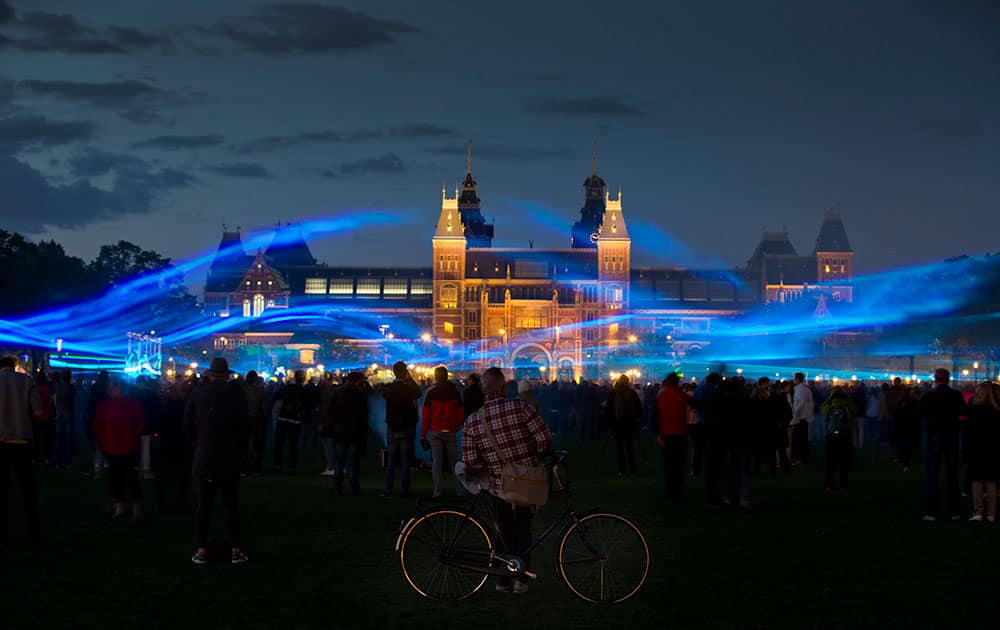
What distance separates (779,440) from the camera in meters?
24.0

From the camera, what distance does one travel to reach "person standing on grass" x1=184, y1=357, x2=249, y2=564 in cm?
1229

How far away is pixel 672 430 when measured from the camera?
18484mm

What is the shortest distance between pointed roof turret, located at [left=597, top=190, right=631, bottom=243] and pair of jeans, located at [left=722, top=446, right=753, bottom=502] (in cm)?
15934

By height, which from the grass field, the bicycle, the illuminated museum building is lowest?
the grass field

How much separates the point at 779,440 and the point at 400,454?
7.87m

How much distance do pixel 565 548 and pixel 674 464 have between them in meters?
8.59

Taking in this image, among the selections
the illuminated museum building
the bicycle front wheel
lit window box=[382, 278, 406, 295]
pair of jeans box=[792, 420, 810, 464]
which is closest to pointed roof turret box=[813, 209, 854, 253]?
the illuminated museum building

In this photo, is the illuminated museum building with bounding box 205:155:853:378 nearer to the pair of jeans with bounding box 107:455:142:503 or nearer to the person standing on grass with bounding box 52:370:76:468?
the person standing on grass with bounding box 52:370:76:468

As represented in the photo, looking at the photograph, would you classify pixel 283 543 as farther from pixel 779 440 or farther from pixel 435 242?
pixel 435 242

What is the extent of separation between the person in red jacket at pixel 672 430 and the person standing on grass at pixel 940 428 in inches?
134

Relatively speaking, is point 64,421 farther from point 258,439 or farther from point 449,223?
point 449,223

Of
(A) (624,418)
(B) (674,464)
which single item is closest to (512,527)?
(B) (674,464)

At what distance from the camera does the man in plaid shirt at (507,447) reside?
10156 mm

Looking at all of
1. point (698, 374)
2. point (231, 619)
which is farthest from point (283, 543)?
point (698, 374)
